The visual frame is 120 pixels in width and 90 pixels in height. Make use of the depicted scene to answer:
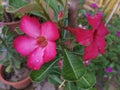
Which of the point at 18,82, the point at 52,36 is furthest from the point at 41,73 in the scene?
the point at 18,82

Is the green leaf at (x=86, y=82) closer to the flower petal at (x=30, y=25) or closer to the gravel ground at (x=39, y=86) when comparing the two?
the flower petal at (x=30, y=25)

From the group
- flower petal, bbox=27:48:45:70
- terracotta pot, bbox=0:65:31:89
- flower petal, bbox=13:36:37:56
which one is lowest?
terracotta pot, bbox=0:65:31:89

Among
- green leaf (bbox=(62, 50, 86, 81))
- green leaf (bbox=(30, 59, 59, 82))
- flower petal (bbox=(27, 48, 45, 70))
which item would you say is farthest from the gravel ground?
flower petal (bbox=(27, 48, 45, 70))

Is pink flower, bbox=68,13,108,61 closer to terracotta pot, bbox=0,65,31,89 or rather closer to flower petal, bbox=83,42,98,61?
flower petal, bbox=83,42,98,61

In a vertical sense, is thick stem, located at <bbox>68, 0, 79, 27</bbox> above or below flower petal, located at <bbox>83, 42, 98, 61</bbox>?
above

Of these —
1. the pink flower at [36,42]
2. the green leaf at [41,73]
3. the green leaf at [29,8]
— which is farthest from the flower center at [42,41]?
the green leaf at [41,73]
